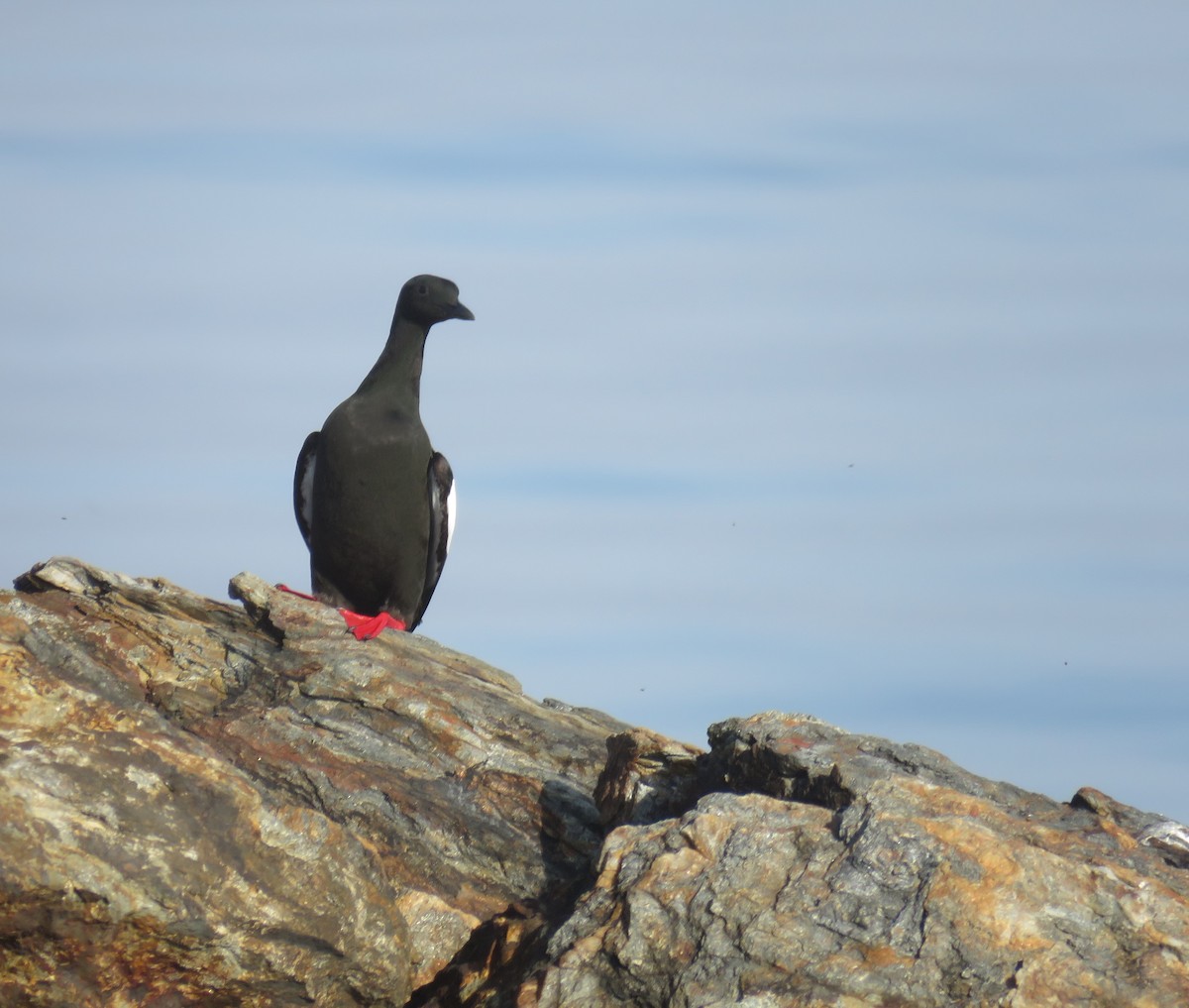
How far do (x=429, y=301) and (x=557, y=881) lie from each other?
652 centimetres

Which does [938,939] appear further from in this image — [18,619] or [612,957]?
[18,619]

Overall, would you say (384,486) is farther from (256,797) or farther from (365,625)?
(256,797)

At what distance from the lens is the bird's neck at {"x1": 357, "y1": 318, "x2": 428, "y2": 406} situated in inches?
491

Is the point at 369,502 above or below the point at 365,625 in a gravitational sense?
above

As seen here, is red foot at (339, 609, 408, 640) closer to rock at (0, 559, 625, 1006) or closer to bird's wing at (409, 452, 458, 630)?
rock at (0, 559, 625, 1006)

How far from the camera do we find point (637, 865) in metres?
6.18

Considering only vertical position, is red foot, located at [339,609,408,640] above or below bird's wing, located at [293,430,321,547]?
below

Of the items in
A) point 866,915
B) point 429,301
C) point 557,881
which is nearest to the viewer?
point 866,915

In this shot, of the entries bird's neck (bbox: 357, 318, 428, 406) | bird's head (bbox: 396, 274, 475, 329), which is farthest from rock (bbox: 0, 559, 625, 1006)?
bird's head (bbox: 396, 274, 475, 329)

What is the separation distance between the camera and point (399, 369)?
1250 cm

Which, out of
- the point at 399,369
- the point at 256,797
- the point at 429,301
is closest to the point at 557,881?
the point at 256,797

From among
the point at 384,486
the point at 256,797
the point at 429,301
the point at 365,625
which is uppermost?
the point at 429,301

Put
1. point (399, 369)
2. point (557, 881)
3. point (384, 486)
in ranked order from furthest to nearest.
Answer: point (399, 369) → point (384, 486) → point (557, 881)

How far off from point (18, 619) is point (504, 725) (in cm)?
272
